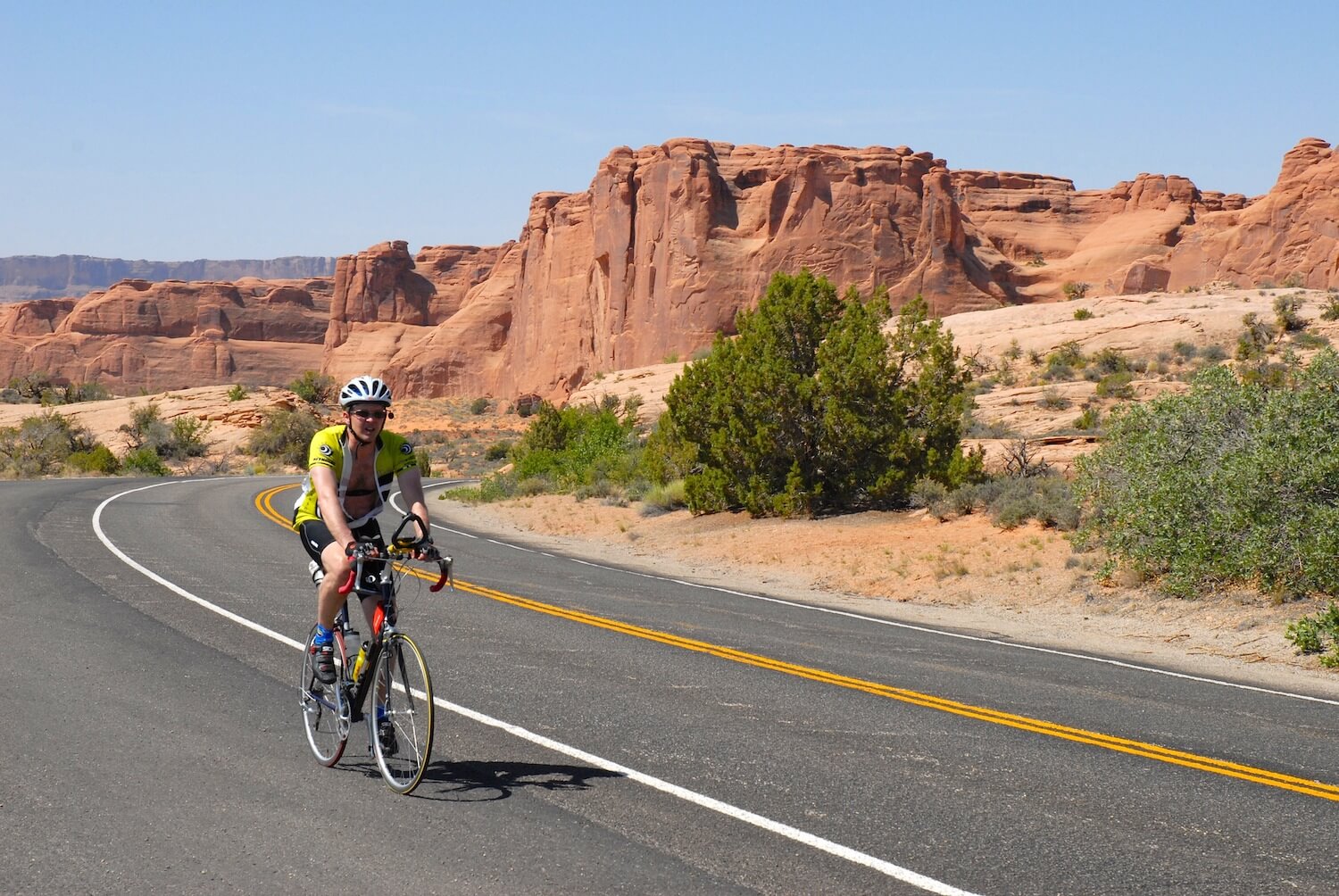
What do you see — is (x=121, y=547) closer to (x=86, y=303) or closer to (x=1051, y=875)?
(x=1051, y=875)

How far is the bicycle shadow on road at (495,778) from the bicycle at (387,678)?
0.66 ft

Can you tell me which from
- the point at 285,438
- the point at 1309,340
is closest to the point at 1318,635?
the point at 1309,340

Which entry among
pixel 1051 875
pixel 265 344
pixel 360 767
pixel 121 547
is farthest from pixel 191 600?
pixel 265 344

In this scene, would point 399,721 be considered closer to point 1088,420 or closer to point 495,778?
point 495,778

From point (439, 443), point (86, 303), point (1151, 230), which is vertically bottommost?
point (439, 443)

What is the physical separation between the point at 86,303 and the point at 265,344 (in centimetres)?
2007

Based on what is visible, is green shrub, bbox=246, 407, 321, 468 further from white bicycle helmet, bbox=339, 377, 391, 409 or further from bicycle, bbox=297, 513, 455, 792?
white bicycle helmet, bbox=339, 377, 391, 409

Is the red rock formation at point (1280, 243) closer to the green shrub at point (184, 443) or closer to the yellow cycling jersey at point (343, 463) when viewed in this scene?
the green shrub at point (184, 443)

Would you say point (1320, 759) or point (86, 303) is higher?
point (86, 303)

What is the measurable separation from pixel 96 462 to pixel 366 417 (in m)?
44.0

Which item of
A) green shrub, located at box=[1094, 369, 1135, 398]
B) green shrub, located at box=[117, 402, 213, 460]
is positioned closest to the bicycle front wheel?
green shrub, located at box=[1094, 369, 1135, 398]

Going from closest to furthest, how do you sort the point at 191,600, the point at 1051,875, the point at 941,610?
the point at 1051,875
the point at 191,600
the point at 941,610

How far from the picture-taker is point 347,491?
20.5 feet

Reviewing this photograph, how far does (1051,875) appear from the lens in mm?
5008
